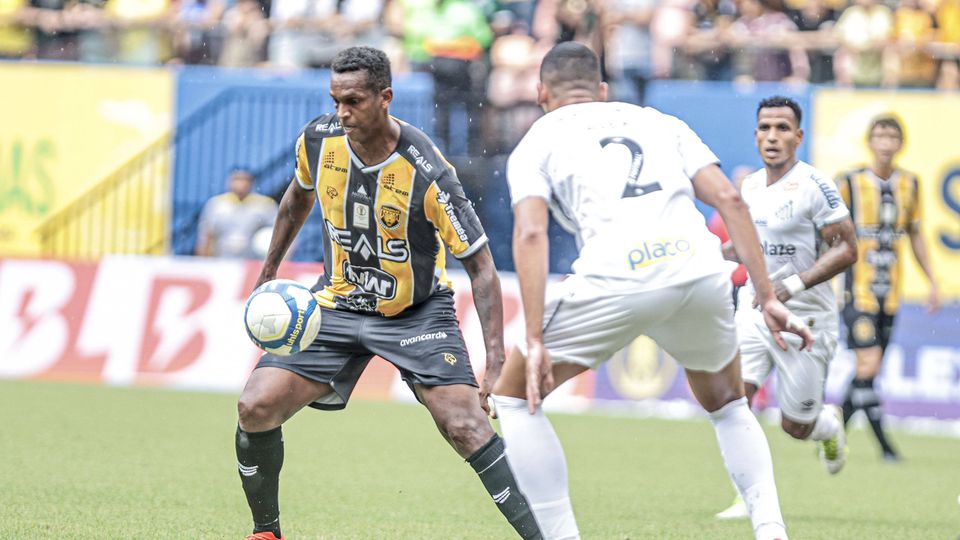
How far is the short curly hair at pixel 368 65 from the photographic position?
636 centimetres

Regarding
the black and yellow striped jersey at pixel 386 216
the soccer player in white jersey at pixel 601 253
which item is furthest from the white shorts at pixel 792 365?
the soccer player in white jersey at pixel 601 253

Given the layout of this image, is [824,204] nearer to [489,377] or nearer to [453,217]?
[453,217]

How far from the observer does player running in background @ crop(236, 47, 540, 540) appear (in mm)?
6375

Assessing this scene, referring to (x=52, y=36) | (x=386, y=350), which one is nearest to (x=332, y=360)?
(x=386, y=350)

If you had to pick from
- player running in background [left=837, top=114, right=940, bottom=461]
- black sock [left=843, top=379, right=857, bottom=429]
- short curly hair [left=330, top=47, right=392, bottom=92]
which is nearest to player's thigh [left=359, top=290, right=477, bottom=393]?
short curly hair [left=330, top=47, right=392, bottom=92]

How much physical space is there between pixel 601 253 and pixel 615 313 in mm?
227

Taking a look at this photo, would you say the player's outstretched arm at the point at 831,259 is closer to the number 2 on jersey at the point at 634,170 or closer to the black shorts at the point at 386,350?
the black shorts at the point at 386,350

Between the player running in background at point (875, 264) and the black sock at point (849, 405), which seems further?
the black sock at point (849, 405)

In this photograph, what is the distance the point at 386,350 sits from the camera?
6.63m

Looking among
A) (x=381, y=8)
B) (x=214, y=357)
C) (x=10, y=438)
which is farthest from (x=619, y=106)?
(x=381, y=8)

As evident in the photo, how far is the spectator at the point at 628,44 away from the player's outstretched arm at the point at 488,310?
12.6 meters

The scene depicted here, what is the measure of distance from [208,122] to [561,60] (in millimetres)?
14998

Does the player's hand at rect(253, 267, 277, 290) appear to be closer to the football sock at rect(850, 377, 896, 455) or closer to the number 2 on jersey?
the number 2 on jersey

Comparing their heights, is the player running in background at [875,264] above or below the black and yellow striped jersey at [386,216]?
below
